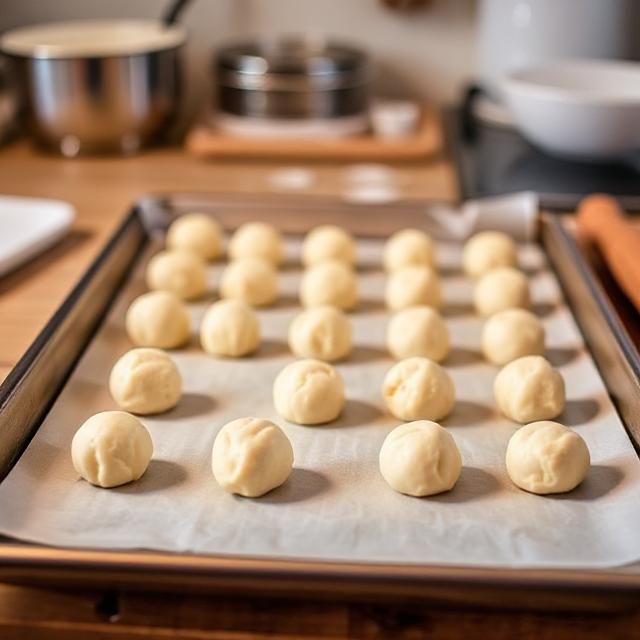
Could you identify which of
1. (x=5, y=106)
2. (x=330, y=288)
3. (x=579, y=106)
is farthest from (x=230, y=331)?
(x=5, y=106)

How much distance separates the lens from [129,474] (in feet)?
3.67

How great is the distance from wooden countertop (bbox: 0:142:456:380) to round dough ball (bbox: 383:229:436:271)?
1.06ft

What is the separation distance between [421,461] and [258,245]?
749 mm

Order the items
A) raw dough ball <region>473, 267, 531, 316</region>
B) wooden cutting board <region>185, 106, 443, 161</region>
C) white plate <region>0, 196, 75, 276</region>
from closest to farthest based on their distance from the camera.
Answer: raw dough ball <region>473, 267, 531, 316</region> → white plate <region>0, 196, 75, 276</region> → wooden cutting board <region>185, 106, 443, 161</region>

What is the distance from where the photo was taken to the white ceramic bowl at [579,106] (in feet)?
6.30

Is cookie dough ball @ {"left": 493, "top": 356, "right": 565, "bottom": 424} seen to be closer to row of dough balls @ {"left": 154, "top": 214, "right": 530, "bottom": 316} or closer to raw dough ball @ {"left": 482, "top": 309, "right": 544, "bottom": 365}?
raw dough ball @ {"left": 482, "top": 309, "right": 544, "bottom": 365}

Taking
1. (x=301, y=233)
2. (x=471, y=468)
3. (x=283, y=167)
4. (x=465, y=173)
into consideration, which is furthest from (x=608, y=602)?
(x=283, y=167)

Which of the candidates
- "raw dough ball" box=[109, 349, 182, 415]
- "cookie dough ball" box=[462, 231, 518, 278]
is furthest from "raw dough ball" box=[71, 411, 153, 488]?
"cookie dough ball" box=[462, 231, 518, 278]

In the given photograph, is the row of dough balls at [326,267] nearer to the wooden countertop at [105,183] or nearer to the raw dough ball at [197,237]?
the raw dough ball at [197,237]

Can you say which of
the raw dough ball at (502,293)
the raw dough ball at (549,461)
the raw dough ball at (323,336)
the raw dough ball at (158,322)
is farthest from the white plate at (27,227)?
the raw dough ball at (549,461)

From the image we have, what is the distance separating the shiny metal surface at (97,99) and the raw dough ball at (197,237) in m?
0.52

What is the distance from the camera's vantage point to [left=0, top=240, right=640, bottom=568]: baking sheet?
1.01m

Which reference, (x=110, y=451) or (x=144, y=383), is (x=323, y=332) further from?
(x=110, y=451)

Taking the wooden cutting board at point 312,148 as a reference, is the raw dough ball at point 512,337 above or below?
below
